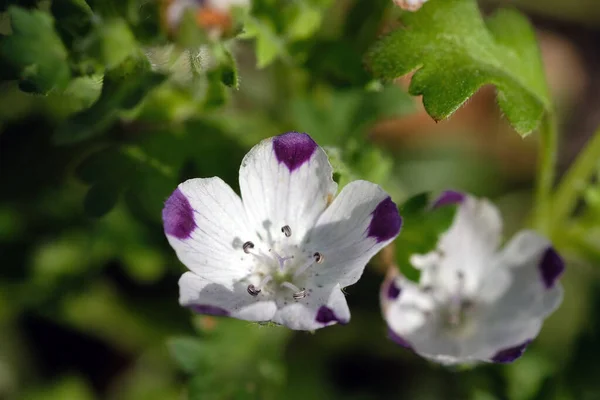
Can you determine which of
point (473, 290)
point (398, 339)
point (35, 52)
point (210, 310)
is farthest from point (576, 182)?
point (35, 52)

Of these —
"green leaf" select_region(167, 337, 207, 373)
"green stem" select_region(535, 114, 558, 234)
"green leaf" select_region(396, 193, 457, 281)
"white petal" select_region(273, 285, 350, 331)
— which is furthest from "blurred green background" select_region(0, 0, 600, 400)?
"white petal" select_region(273, 285, 350, 331)

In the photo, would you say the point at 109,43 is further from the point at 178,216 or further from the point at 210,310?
the point at 210,310

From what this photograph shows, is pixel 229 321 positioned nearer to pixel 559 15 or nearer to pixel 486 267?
pixel 486 267

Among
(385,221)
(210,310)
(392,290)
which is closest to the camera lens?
(210,310)

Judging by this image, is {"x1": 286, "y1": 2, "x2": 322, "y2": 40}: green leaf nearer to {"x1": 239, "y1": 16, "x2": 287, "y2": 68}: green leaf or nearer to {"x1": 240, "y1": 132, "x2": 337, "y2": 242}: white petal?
{"x1": 239, "y1": 16, "x2": 287, "y2": 68}: green leaf

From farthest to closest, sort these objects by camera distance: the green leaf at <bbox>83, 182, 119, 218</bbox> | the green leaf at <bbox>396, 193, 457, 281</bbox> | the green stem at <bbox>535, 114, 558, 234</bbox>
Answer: the green stem at <bbox>535, 114, 558, 234</bbox>, the green leaf at <bbox>83, 182, 119, 218</bbox>, the green leaf at <bbox>396, 193, 457, 281</bbox>

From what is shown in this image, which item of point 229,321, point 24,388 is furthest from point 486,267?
point 24,388

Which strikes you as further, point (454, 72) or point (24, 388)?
point (24, 388)
